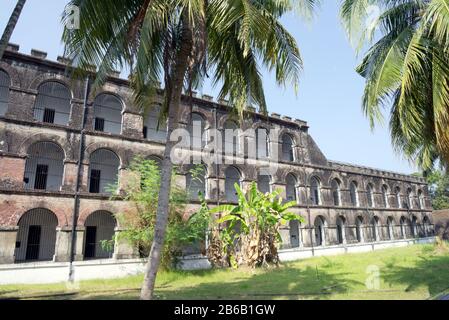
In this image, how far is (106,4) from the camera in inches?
294

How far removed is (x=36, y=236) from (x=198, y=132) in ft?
39.9

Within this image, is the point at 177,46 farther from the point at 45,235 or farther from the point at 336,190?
the point at 336,190

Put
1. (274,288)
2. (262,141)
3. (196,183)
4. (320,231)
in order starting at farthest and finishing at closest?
(320,231)
(262,141)
(196,183)
(274,288)

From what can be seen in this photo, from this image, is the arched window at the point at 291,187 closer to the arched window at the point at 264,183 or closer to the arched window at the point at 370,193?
the arched window at the point at 264,183

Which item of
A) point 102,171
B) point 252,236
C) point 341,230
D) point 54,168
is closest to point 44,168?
point 54,168

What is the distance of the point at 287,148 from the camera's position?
93.0 ft

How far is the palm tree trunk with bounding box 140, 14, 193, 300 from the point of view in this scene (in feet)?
24.1

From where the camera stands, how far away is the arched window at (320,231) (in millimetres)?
27750

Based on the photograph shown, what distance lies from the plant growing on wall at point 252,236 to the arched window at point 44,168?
34.3 ft

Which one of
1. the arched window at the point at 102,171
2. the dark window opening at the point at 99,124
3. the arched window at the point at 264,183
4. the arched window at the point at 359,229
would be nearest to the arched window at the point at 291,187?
the arched window at the point at 264,183
